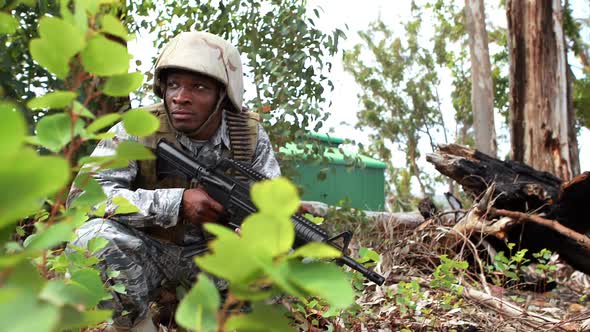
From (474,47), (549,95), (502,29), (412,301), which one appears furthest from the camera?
(502,29)

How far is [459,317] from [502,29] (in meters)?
19.1

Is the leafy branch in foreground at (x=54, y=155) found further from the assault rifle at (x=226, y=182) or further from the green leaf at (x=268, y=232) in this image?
the assault rifle at (x=226, y=182)

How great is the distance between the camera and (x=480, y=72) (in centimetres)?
1741

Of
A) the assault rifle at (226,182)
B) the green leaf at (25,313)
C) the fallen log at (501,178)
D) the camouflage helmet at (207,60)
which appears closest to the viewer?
the green leaf at (25,313)

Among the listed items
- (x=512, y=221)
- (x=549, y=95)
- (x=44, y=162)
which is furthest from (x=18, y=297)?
(x=549, y=95)

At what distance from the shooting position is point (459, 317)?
329 centimetres

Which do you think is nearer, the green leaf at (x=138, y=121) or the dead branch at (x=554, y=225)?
the green leaf at (x=138, y=121)

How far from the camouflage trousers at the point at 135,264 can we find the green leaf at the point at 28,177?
2.18 m

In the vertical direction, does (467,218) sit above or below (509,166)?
below

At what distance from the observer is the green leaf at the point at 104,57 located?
0.55m

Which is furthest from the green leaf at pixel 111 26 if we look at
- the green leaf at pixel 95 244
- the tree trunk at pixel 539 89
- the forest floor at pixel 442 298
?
the tree trunk at pixel 539 89

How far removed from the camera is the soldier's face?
2.93 meters

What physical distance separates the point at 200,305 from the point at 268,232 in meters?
0.08

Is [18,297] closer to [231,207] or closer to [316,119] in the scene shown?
[231,207]
